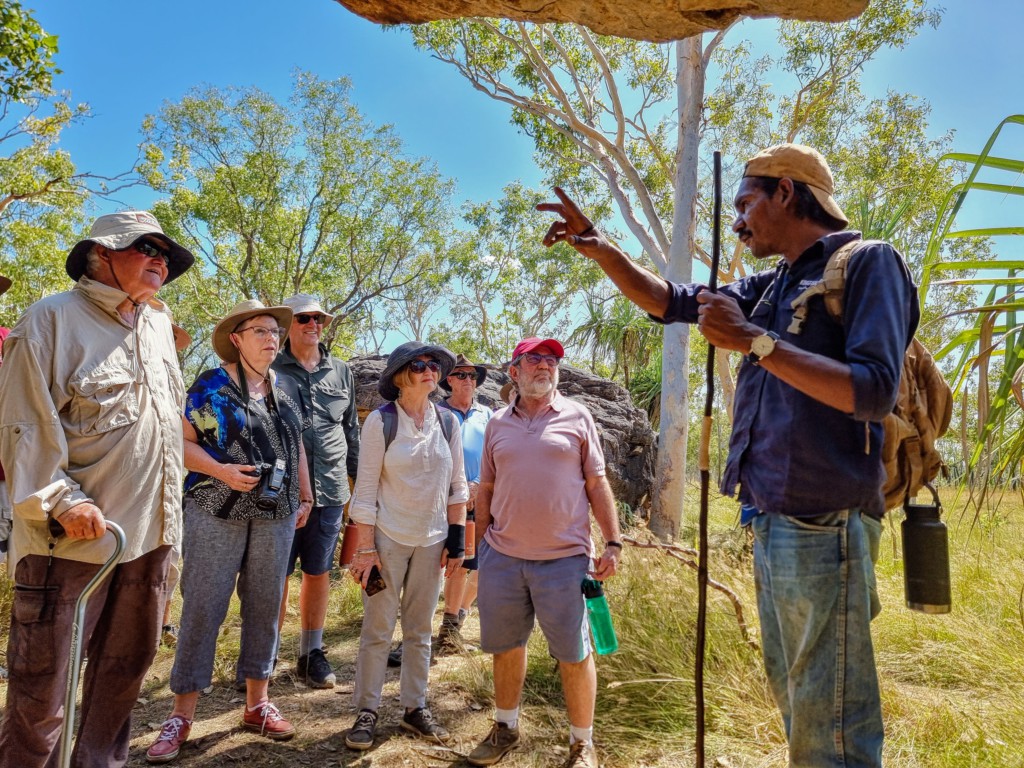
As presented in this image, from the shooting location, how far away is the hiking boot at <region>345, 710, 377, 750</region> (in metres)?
3.51

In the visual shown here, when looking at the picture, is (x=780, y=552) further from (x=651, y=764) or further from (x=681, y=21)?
(x=651, y=764)

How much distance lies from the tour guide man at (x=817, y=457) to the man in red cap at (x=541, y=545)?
1.49 metres

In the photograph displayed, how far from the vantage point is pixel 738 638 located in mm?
3877

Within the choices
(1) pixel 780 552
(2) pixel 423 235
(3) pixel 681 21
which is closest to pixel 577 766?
(1) pixel 780 552

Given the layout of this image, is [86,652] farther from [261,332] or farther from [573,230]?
[573,230]

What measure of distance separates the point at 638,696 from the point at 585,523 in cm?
115

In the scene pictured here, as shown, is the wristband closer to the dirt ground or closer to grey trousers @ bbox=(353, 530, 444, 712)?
grey trousers @ bbox=(353, 530, 444, 712)

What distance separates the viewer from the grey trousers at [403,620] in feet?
11.8

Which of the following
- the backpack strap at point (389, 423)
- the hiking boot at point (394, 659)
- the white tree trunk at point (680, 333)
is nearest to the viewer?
the backpack strap at point (389, 423)

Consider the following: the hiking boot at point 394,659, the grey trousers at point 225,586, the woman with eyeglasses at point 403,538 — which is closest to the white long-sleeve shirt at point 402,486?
the woman with eyeglasses at point 403,538

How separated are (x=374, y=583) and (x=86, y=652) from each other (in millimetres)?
1276

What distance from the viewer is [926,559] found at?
178cm

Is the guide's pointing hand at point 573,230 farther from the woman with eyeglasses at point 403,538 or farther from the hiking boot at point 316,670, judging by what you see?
the hiking boot at point 316,670

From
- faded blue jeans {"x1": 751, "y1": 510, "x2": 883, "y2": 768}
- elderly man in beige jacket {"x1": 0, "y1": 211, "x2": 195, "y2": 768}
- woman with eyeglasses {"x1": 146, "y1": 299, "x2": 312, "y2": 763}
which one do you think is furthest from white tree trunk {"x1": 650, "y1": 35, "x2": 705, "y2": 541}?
faded blue jeans {"x1": 751, "y1": 510, "x2": 883, "y2": 768}
